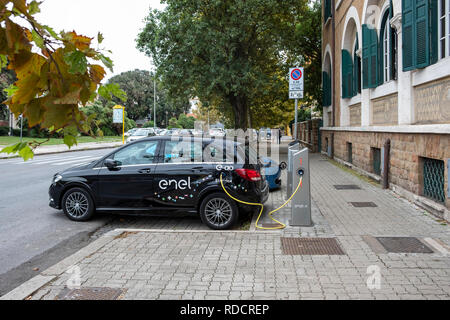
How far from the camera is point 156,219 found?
26.6 feet

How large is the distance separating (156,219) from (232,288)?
3997 mm

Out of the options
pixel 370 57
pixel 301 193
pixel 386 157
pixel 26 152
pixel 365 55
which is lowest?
pixel 301 193

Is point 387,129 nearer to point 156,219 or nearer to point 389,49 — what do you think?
point 389,49

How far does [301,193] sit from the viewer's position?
7094 millimetres

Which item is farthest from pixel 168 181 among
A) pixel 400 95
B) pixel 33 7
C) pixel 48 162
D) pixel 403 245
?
pixel 48 162

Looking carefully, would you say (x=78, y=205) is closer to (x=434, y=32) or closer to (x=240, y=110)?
(x=434, y=32)

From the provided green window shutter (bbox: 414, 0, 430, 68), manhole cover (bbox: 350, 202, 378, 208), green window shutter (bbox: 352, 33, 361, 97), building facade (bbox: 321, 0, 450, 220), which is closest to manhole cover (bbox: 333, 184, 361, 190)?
building facade (bbox: 321, 0, 450, 220)

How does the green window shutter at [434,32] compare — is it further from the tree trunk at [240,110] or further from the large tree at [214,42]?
the tree trunk at [240,110]

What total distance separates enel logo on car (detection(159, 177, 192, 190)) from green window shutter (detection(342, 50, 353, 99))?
11545 millimetres

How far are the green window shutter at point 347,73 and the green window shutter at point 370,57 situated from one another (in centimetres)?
310

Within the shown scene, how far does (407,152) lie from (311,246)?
4.51m

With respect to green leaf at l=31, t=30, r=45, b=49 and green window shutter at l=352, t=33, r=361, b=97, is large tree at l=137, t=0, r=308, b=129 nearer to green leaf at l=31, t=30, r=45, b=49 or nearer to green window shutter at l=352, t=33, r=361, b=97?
green window shutter at l=352, t=33, r=361, b=97

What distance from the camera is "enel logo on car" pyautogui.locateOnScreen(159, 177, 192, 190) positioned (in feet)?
23.5

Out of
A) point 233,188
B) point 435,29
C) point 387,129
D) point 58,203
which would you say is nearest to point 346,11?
point 387,129
